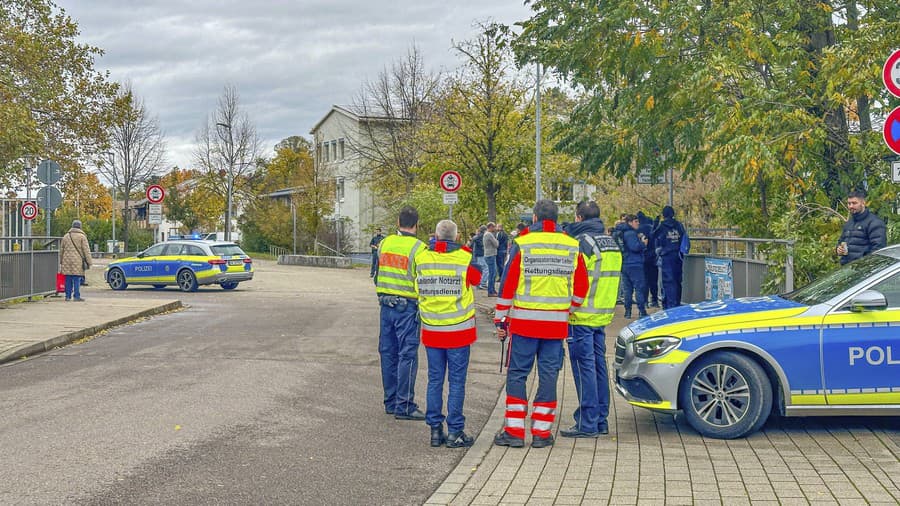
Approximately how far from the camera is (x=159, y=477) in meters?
6.57

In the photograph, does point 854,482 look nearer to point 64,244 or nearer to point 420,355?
point 420,355

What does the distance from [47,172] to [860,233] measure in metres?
17.5

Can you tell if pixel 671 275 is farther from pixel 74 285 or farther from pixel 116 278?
pixel 116 278

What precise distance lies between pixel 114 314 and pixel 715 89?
35.6 ft

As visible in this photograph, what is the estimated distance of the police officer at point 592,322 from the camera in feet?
26.5

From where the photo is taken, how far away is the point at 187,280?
2819cm

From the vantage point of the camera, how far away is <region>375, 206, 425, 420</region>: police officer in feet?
28.6

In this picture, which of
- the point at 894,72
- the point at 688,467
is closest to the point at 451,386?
the point at 688,467

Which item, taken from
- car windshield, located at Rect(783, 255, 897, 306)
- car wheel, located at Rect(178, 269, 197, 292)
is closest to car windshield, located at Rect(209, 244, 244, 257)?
car wheel, located at Rect(178, 269, 197, 292)

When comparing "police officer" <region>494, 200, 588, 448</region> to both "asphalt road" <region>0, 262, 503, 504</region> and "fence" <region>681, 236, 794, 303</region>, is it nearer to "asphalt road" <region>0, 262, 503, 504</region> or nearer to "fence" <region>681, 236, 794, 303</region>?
"asphalt road" <region>0, 262, 503, 504</region>

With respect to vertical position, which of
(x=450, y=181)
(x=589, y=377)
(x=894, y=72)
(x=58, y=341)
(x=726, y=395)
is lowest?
(x=58, y=341)

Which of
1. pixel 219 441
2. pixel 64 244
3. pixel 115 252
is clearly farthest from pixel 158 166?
pixel 219 441

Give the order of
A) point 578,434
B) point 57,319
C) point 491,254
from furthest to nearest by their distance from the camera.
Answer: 1. point 491,254
2. point 57,319
3. point 578,434

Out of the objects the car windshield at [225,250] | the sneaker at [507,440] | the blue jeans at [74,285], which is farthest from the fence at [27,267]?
the sneaker at [507,440]
